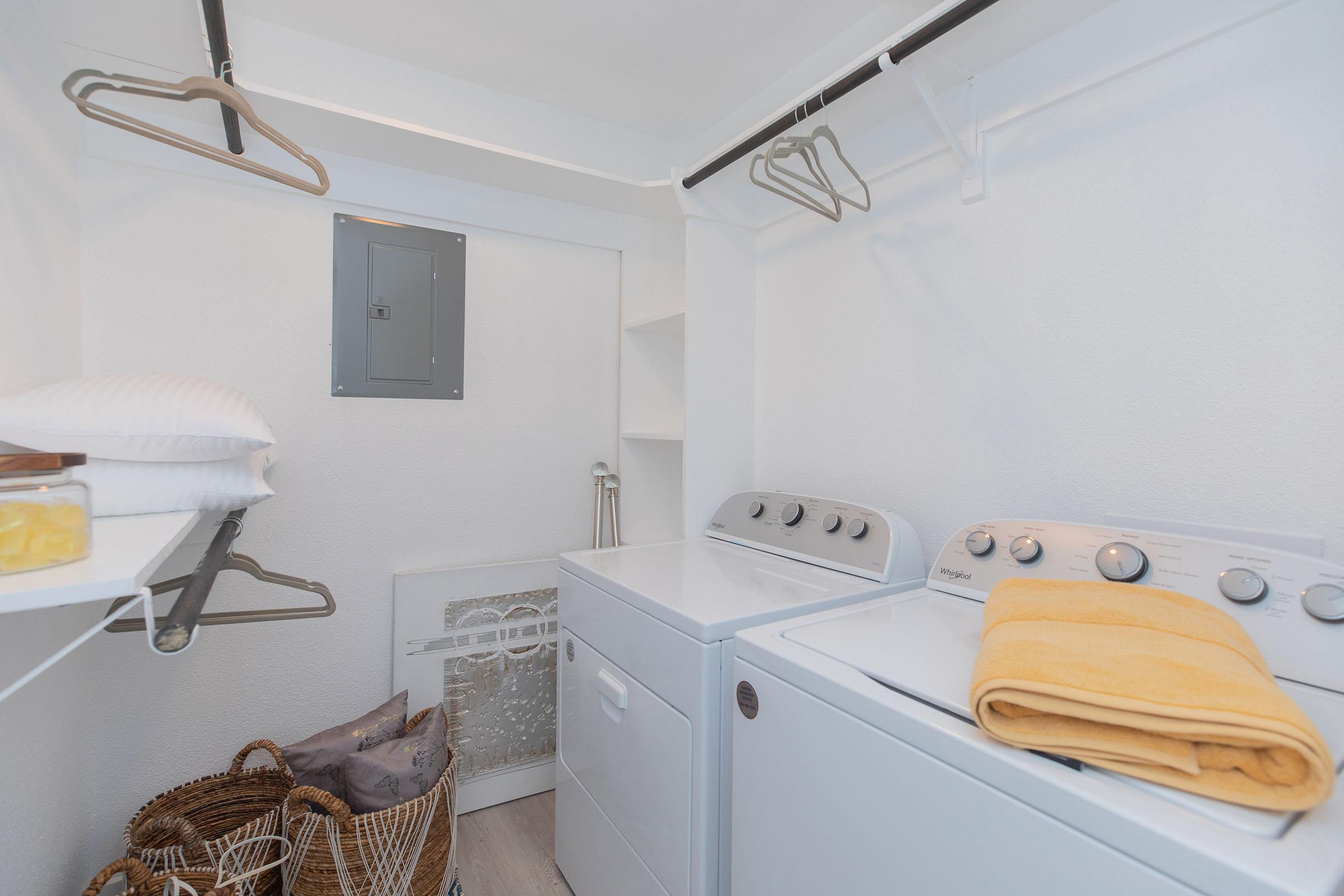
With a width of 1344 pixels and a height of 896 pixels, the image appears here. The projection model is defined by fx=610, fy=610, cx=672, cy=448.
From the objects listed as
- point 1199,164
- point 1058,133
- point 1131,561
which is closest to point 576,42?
point 1058,133

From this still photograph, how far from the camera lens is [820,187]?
4.66ft

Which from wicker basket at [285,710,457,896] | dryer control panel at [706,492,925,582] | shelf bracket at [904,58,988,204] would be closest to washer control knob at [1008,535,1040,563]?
dryer control panel at [706,492,925,582]

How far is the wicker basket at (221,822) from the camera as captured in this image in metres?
1.35

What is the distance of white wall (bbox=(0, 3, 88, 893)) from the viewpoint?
1.11 meters

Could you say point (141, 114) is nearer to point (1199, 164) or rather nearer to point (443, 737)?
point (443, 737)

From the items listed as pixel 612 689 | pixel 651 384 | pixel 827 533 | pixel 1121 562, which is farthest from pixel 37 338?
pixel 1121 562

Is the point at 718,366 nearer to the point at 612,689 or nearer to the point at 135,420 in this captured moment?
the point at 612,689

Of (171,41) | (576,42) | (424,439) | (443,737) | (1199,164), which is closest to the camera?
(1199,164)

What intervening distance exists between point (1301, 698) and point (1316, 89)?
924mm

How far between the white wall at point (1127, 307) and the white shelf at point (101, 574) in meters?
1.47

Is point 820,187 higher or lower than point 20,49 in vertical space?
lower

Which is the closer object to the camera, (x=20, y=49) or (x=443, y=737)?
(x=20, y=49)

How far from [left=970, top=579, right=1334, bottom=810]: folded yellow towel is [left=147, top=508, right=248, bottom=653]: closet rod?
0.90 meters

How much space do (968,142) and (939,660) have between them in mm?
1172
